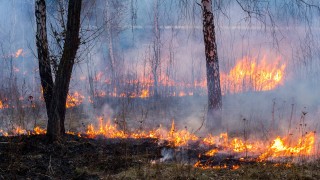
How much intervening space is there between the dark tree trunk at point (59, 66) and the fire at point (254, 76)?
1195 cm

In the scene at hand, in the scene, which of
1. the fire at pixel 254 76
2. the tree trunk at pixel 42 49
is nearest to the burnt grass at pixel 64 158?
the tree trunk at pixel 42 49

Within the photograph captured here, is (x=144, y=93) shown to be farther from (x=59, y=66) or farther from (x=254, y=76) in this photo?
(x=59, y=66)

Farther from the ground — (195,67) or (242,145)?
(195,67)

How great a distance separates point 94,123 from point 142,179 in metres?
8.00

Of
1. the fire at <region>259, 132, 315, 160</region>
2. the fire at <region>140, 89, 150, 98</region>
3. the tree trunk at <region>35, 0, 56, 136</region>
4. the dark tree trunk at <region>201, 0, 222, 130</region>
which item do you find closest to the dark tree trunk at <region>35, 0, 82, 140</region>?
the tree trunk at <region>35, 0, 56, 136</region>

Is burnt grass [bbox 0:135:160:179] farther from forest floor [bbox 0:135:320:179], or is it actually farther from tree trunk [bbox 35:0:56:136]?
tree trunk [bbox 35:0:56:136]

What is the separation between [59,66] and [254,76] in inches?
576

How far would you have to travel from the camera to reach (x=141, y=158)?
6648 mm

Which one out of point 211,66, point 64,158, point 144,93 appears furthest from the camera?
point 144,93

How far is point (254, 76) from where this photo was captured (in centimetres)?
1889

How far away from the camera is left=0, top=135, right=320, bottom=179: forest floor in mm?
5207

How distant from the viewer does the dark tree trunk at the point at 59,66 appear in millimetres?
6738

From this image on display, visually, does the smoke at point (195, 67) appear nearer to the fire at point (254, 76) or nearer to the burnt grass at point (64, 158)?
the fire at point (254, 76)

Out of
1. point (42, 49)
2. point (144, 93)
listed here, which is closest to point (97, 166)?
point (42, 49)
